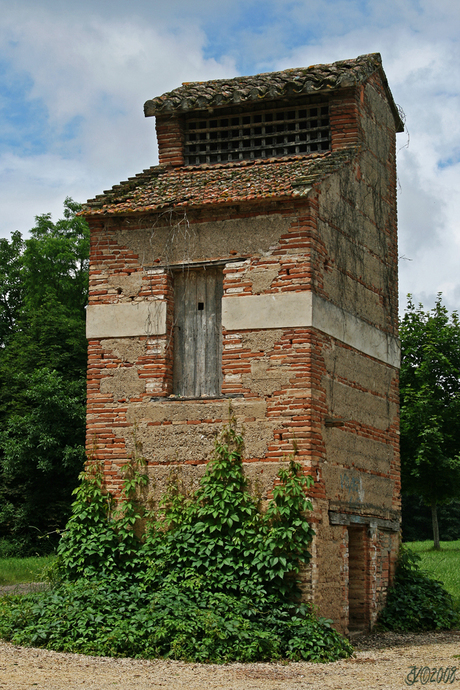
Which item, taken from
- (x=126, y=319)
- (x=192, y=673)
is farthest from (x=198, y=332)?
(x=192, y=673)

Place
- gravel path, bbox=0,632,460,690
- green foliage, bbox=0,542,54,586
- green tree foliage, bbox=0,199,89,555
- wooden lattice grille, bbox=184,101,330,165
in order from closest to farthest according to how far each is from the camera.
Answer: gravel path, bbox=0,632,460,690 → wooden lattice grille, bbox=184,101,330,165 → green foliage, bbox=0,542,54,586 → green tree foliage, bbox=0,199,89,555

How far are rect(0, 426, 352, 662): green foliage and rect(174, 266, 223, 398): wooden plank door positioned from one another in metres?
1.08

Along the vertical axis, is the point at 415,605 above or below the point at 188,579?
below

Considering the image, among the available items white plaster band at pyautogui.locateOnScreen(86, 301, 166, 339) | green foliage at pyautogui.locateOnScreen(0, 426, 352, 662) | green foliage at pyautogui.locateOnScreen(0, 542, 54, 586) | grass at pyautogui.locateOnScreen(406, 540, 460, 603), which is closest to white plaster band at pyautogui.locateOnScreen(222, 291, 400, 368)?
white plaster band at pyautogui.locateOnScreen(86, 301, 166, 339)

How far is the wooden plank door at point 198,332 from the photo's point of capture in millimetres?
12812

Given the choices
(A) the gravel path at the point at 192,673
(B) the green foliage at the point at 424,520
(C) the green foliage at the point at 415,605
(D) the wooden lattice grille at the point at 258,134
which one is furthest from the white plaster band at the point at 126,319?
(B) the green foliage at the point at 424,520

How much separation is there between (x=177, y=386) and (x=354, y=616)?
473 centimetres

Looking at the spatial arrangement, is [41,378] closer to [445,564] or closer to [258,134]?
[445,564]

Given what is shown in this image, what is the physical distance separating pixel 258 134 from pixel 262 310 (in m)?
4.11

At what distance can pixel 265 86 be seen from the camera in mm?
14750

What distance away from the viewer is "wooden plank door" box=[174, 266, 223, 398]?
12.8m

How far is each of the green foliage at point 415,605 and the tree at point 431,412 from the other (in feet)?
44.4

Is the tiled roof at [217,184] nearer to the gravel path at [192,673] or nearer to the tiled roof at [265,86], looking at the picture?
the tiled roof at [265,86]

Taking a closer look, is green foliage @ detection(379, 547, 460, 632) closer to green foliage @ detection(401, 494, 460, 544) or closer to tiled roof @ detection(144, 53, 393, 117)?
tiled roof @ detection(144, 53, 393, 117)
